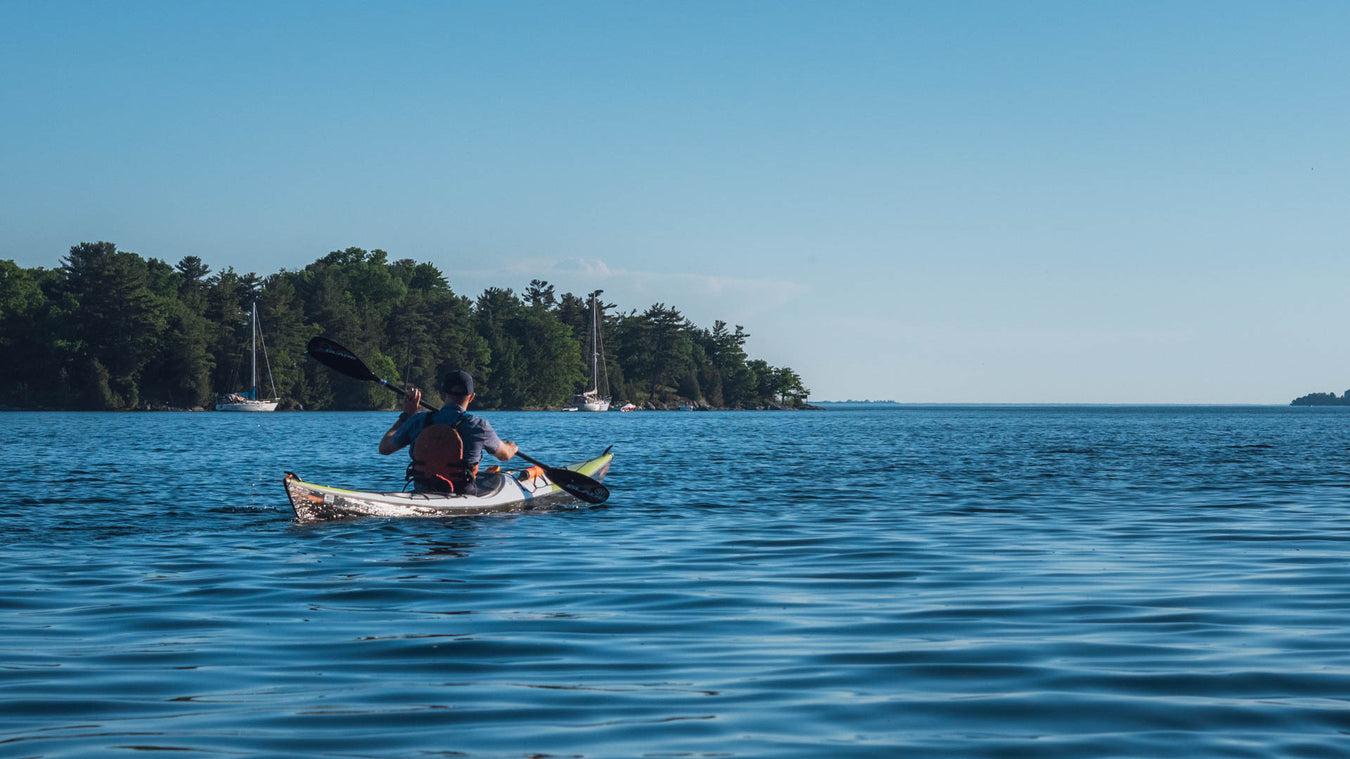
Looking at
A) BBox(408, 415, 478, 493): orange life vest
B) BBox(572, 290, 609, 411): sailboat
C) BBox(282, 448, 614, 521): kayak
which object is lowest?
BBox(282, 448, 614, 521): kayak

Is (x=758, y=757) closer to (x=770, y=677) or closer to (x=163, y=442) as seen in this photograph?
(x=770, y=677)

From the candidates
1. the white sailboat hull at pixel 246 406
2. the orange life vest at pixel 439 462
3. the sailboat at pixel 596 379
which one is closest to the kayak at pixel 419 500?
the orange life vest at pixel 439 462

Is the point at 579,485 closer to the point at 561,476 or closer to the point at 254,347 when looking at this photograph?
the point at 561,476

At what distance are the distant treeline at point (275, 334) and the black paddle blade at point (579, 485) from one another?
3777 inches

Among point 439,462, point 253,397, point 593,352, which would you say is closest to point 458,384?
point 439,462

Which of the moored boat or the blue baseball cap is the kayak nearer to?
the blue baseball cap

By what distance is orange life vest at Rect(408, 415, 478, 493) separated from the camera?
15.3 m

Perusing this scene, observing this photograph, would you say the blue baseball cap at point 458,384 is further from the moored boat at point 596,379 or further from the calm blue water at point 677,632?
the moored boat at point 596,379

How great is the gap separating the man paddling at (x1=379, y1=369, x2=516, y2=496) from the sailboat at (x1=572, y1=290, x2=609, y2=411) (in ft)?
411

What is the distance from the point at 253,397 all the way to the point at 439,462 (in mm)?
97116

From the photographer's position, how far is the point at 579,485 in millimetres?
17812

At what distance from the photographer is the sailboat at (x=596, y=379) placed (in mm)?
145250

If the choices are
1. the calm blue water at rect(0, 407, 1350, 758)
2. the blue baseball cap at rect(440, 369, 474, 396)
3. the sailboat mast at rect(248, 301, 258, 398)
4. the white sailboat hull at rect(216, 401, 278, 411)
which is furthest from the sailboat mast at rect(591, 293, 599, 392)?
the blue baseball cap at rect(440, 369, 474, 396)

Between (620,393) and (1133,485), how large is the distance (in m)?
141
